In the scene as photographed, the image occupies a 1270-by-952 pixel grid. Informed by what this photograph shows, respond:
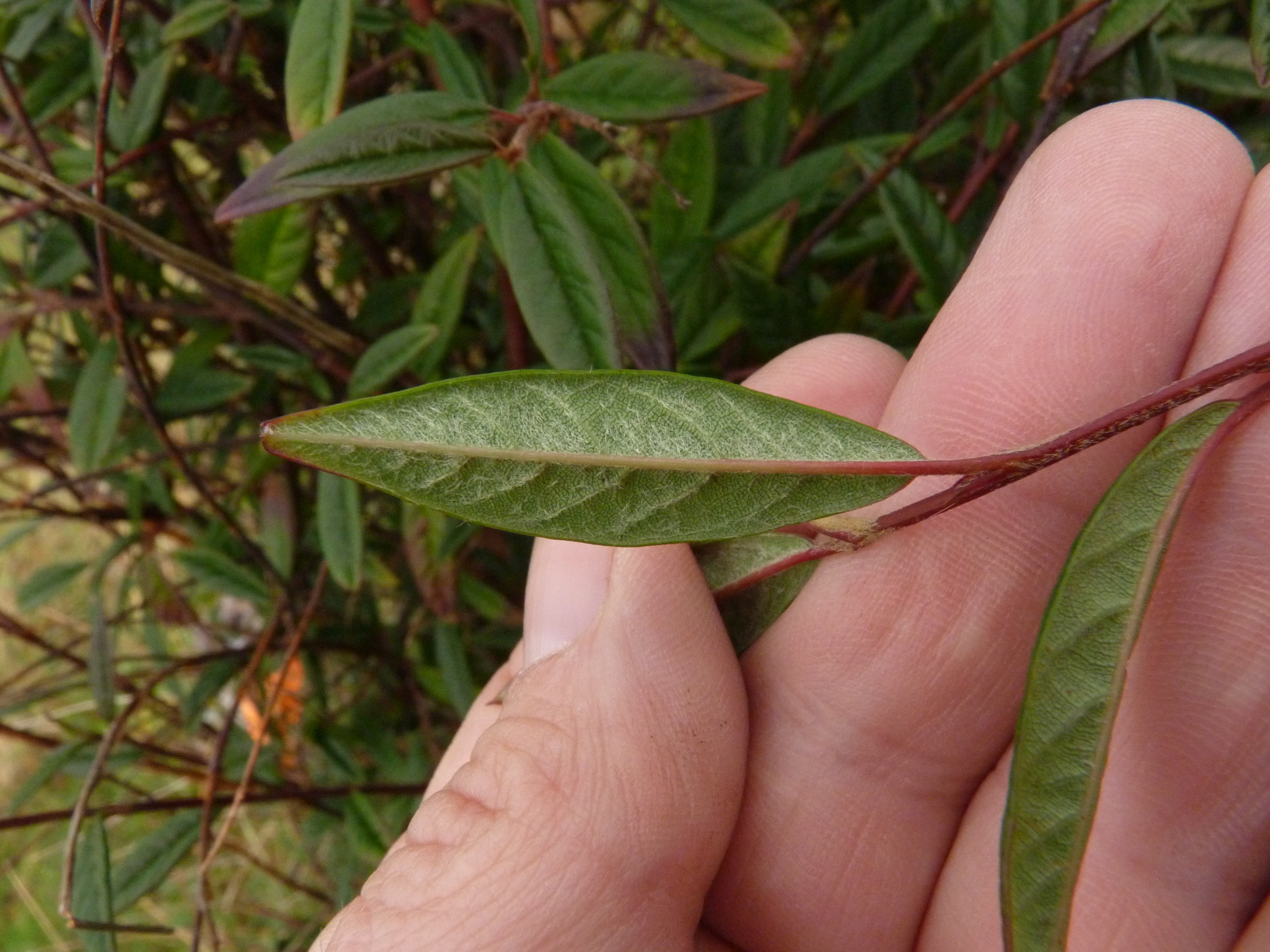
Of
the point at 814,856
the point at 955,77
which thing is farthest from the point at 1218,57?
the point at 814,856

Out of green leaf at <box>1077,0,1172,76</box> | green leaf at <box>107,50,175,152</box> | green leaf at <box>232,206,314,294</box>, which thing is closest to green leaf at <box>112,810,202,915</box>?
green leaf at <box>232,206,314,294</box>

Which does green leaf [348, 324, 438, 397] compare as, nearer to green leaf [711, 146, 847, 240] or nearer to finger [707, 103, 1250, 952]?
green leaf [711, 146, 847, 240]

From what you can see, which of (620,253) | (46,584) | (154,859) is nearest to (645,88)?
(620,253)

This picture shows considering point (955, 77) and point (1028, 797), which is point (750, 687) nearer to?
point (1028, 797)

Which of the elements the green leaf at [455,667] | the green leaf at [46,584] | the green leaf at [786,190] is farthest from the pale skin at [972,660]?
the green leaf at [46,584]

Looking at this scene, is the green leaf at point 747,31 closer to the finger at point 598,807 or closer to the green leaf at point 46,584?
the finger at point 598,807

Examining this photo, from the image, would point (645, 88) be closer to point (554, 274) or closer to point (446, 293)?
point (554, 274)
